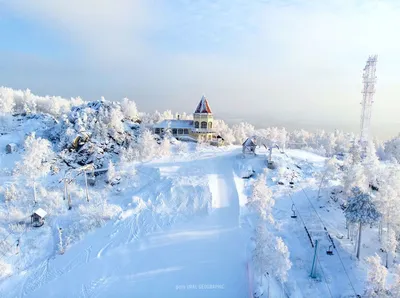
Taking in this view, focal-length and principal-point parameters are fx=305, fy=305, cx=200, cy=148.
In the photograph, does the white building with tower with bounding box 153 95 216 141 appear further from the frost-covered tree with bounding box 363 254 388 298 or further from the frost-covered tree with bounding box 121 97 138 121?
the frost-covered tree with bounding box 363 254 388 298

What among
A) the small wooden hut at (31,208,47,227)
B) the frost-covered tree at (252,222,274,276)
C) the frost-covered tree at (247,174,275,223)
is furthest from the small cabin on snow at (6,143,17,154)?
the frost-covered tree at (252,222,274,276)

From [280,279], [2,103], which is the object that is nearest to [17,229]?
[280,279]

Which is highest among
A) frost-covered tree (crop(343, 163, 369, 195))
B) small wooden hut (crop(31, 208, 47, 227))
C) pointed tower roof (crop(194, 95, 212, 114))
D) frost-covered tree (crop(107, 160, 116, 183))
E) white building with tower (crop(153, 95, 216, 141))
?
pointed tower roof (crop(194, 95, 212, 114))

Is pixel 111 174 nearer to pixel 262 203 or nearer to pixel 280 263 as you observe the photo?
pixel 262 203

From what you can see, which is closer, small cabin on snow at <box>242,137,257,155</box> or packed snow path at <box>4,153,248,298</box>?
packed snow path at <box>4,153,248,298</box>

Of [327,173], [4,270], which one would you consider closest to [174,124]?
[327,173]

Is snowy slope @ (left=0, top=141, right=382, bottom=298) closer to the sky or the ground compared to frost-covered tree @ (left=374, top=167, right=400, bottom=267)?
closer to the ground

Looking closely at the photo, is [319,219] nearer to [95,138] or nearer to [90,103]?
[95,138]
